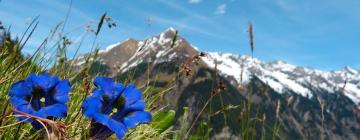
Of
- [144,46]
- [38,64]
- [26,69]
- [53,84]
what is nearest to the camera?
[53,84]

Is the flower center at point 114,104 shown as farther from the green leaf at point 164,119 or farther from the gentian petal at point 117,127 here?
the green leaf at point 164,119

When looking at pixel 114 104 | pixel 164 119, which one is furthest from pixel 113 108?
pixel 164 119

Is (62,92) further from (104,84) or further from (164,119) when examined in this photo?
(164,119)

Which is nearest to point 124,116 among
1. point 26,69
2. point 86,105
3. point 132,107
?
point 132,107

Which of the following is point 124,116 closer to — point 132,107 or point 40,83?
point 132,107

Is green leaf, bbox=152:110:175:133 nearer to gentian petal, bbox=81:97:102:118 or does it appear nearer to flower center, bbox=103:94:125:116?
flower center, bbox=103:94:125:116

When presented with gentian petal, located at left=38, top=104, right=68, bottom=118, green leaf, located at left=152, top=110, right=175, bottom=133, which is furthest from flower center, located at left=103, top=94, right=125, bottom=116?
green leaf, located at left=152, top=110, right=175, bottom=133

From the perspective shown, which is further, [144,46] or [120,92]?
[144,46]
